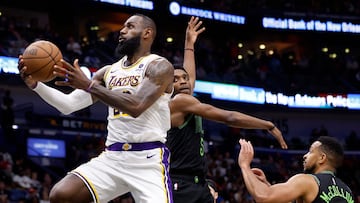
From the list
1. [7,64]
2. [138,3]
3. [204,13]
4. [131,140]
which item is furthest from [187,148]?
[204,13]

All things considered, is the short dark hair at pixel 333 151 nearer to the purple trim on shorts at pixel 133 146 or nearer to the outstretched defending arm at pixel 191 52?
the purple trim on shorts at pixel 133 146

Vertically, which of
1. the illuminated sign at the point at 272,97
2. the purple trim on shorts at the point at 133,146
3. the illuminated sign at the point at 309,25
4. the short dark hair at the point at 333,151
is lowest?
the illuminated sign at the point at 272,97

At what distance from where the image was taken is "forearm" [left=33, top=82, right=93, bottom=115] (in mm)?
5215

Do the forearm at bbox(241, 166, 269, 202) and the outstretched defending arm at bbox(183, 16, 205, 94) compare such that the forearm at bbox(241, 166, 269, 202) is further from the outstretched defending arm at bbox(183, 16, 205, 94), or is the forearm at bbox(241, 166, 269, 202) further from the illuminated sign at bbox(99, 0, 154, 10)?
the illuminated sign at bbox(99, 0, 154, 10)

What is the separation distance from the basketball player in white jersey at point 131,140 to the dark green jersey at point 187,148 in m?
0.78

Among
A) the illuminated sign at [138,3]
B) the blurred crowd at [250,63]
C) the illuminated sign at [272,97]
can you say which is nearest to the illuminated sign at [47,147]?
the blurred crowd at [250,63]

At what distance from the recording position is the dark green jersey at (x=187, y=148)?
6137 mm

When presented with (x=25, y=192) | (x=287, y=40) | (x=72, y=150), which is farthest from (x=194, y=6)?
(x=25, y=192)

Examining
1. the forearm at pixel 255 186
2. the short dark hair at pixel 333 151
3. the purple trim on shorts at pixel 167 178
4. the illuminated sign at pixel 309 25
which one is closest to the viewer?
the forearm at pixel 255 186

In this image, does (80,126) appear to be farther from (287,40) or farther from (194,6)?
(287,40)

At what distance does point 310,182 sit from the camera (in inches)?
200

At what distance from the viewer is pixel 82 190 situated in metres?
5.05

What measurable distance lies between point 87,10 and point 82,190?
70.7 feet

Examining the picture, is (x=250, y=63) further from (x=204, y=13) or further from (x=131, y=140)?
(x=131, y=140)
